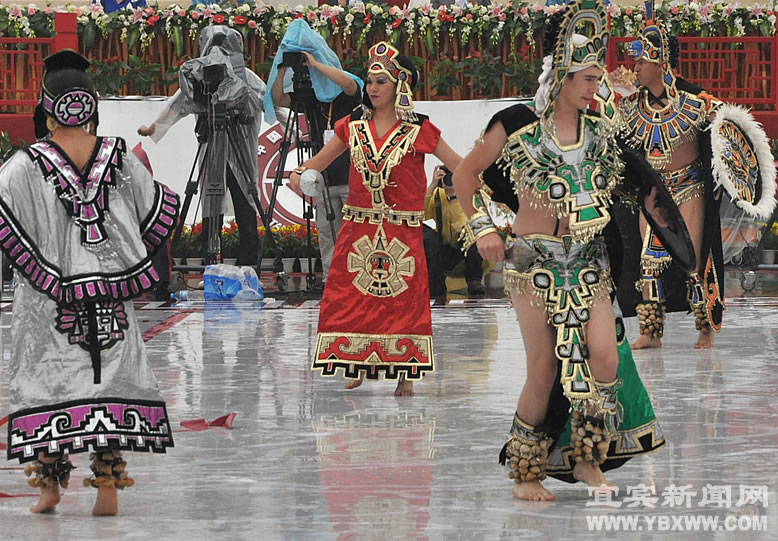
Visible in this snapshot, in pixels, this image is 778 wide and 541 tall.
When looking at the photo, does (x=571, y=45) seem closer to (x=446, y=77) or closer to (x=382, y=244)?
(x=382, y=244)

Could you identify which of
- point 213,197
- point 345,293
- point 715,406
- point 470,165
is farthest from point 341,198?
point 470,165

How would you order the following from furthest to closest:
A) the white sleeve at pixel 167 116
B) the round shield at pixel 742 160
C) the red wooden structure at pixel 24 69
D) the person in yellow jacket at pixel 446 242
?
the red wooden structure at pixel 24 69 → the person in yellow jacket at pixel 446 242 → the white sleeve at pixel 167 116 → the round shield at pixel 742 160

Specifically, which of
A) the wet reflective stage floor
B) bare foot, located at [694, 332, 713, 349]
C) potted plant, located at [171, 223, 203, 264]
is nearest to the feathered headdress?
the wet reflective stage floor

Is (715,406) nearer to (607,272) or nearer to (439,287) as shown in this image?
(607,272)

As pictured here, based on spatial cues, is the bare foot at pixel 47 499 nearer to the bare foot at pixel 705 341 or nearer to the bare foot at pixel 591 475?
the bare foot at pixel 591 475

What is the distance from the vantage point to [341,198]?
1249 cm

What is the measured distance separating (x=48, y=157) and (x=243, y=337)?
5.59 m

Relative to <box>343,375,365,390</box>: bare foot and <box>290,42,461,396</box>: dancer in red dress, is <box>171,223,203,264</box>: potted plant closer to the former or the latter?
<box>343,375,365,390</box>: bare foot

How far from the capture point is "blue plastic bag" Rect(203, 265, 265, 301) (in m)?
13.6

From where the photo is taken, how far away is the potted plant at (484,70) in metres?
16.1

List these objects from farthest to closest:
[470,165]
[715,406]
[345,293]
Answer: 1. [345,293]
2. [715,406]
3. [470,165]

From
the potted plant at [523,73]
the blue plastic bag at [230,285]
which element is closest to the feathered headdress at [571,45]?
the blue plastic bag at [230,285]

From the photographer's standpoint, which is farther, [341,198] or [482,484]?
[341,198]

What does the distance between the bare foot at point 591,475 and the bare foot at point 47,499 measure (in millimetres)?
1816
